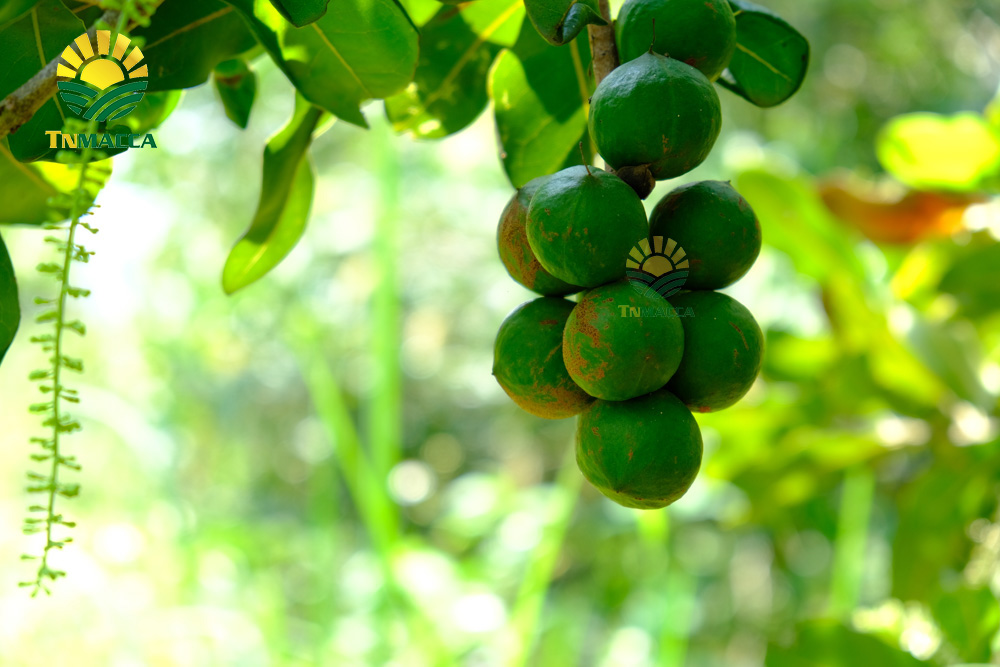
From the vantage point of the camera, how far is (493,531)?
3.01 meters

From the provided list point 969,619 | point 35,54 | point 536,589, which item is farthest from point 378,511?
point 35,54

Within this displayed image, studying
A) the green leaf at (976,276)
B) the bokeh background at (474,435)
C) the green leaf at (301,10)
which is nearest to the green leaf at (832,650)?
the bokeh background at (474,435)

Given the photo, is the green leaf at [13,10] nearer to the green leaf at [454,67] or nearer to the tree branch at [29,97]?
the tree branch at [29,97]

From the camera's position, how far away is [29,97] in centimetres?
47

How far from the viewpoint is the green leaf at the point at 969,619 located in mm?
919

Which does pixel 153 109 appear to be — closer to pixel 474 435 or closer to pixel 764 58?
pixel 764 58

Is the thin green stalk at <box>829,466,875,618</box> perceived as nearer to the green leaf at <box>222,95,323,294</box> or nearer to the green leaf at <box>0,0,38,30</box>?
the green leaf at <box>222,95,323,294</box>

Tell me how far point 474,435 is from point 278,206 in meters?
3.54

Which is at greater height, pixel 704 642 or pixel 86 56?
pixel 86 56

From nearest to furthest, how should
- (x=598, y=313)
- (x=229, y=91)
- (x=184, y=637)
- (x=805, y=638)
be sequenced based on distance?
(x=598, y=313) < (x=229, y=91) < (x=805, y=638) < (x=184, y=637)

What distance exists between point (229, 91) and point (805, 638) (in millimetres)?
929

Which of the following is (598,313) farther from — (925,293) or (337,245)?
(337,245)

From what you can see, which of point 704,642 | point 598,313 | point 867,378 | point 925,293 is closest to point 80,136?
point 598,313

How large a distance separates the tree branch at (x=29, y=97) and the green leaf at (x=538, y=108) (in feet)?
1.03
